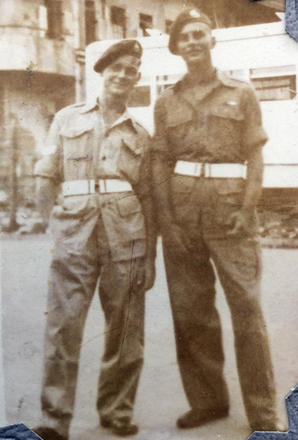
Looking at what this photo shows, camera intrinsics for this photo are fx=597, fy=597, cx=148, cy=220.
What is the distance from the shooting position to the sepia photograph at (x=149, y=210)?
10.7 ft

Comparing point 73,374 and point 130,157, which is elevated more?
point 130,157

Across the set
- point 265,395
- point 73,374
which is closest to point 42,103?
point 73,374

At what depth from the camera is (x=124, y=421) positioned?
10.9ft

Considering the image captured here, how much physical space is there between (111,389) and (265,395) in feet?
2.83

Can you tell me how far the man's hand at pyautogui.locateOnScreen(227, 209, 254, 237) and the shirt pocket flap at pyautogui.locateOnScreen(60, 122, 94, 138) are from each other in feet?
3.05

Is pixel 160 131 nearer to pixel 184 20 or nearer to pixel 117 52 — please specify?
pixel 117 52

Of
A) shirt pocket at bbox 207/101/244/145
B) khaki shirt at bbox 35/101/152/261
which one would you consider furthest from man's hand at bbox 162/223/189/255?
shirt pocket at bbox 207/101/244/145

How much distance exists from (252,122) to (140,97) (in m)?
0.63

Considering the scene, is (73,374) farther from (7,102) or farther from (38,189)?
(7,102)

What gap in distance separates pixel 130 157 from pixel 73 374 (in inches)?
48.9

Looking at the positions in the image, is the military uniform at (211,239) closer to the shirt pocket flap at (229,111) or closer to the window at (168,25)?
the shirt pocket flap at (229,111)

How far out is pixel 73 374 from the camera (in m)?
3.31

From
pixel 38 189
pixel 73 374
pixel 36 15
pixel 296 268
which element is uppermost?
pixel 36 15

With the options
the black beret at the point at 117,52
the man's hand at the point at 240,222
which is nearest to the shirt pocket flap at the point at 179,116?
the black beret at the point at 117,52
